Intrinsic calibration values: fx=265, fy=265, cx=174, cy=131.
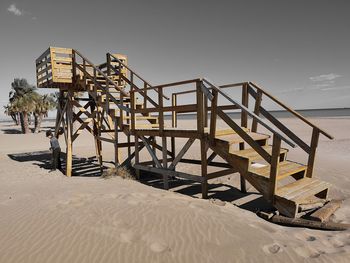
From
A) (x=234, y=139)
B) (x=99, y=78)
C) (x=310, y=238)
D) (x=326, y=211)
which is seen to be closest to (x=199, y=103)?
(x=234, y=139)

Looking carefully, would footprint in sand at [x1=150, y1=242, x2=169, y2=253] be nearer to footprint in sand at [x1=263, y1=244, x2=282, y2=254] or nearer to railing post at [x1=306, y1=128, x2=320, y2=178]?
footprint in sand at [x1=263, y1=244, x2=282, y2=254]

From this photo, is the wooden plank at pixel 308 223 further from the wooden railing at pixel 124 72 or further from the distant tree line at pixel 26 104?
the distant tree line at pixel 26 104

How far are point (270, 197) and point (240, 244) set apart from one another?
1799 millimetres

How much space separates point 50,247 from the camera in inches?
148

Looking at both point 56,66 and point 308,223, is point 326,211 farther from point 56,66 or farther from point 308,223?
point 56,66

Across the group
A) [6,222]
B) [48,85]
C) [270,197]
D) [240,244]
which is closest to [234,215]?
[270,197]

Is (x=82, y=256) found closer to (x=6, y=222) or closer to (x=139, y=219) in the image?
(x=139, y=219)

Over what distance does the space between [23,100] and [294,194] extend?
117 ft

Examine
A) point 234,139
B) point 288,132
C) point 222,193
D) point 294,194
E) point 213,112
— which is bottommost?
point 222,193

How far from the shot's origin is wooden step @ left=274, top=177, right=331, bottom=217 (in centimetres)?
504

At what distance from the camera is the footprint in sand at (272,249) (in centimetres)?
366

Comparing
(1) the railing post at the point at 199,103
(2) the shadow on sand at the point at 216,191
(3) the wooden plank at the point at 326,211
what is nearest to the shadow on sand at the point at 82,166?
(2) the shadow on sand at the point at 216,191

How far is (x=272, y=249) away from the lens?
12.2ft

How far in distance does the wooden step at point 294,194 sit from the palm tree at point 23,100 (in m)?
33.8
